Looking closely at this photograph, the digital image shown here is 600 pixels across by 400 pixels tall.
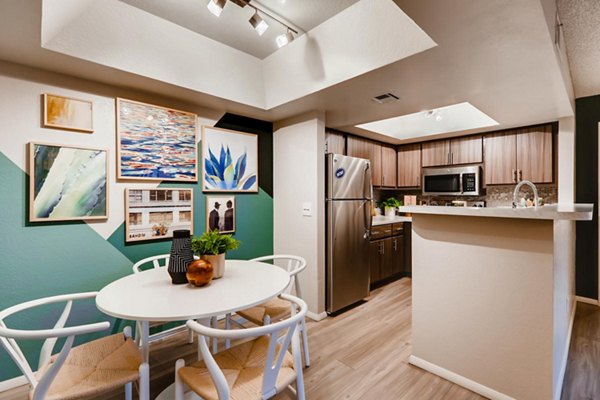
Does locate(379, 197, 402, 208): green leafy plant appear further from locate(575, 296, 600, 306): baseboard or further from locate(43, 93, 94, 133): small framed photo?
locate(43, 93, 94, 133): small framed photo

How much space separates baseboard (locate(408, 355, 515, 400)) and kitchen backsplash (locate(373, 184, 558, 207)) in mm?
2995

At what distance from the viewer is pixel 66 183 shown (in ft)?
6.98

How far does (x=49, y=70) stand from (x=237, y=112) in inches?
60.2

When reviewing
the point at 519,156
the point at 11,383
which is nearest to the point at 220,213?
the point at 11,383

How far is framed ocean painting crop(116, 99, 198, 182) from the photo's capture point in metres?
2.38

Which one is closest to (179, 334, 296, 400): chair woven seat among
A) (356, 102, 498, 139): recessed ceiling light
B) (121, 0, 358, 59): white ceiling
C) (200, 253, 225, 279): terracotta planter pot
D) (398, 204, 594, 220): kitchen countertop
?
(200, 253, 225, 279): terracotta planter pot


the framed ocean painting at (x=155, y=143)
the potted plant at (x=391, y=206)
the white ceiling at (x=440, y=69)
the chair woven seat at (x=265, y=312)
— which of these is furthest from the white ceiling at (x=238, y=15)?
the potted plant at (x=391, y=206)

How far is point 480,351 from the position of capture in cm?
186

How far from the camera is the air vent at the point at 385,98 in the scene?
2.58m

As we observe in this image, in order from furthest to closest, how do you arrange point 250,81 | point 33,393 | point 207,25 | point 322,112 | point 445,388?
1. point 322,112
2. point 250,81
3. point 207,25
4. point 445,388
5. point 33,393

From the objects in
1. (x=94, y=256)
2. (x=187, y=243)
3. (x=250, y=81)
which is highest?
(x=250, y=81)

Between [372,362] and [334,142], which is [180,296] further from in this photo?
[334,142]

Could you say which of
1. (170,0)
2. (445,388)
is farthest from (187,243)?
(445,388)

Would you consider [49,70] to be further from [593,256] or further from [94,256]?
[593,256]
